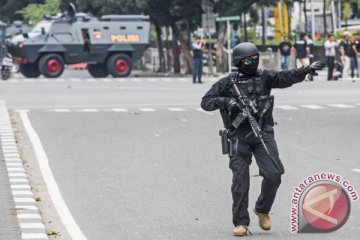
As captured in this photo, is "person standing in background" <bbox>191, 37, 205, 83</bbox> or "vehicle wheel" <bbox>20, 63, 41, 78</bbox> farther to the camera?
"vehicle wheel" <bbox>20, 63, 41, 78</bbox>

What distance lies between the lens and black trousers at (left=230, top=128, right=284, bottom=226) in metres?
11.9

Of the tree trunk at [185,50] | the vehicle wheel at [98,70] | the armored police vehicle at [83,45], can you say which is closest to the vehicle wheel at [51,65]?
the armored police vehicle at [83,45]

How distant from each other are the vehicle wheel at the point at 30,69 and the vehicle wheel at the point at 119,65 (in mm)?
2990

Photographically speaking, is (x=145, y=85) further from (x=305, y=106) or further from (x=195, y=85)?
(x=305, y=106)

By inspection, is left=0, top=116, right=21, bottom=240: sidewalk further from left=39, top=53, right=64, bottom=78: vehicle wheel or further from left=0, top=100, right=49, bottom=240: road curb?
left=39, top=53, right=64, bottom=78: vehicle wheel

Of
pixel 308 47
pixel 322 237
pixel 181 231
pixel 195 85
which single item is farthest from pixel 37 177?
pixel 308 47

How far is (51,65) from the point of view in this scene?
57.5 meters

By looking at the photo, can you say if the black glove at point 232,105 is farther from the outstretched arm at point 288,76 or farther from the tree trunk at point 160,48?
Answer: the tree trunk at point 160,48

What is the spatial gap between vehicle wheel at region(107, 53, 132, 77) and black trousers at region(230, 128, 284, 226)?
153 ft

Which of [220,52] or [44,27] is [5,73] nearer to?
[44,27]

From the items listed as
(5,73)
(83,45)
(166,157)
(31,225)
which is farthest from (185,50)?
(31,225)

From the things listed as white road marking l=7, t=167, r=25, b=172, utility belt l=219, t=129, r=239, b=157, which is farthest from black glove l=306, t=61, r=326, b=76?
white road marking l=7, t=167, r=25, b=172

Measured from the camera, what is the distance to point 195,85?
153 feet

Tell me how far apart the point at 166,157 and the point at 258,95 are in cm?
817
